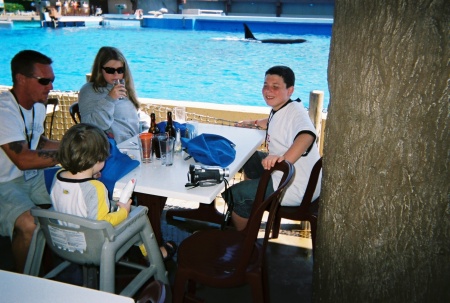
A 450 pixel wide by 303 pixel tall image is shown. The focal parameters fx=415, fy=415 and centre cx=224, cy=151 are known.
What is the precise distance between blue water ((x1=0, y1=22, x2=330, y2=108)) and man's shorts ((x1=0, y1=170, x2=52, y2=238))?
9.44m

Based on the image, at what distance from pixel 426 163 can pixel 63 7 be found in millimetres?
30097

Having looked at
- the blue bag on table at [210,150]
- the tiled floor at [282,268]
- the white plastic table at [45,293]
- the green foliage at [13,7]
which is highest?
the green foliage at [13,7]

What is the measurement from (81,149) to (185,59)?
51.9 ft

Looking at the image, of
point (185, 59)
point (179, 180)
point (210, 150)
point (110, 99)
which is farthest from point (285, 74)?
point (185, 59)

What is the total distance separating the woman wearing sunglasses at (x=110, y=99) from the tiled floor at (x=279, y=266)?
2.89 ft

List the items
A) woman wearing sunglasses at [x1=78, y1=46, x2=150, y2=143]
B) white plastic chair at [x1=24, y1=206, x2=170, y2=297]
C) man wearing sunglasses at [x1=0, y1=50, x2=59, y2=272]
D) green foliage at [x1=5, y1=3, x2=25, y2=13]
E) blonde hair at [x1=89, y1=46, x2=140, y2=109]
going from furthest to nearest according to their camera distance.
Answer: green foliage at [x1=5, y1=3, x2=25, y2=13] < blonde hair at [x1=89, y1=46, x2=140, y2=109] < woman wearing sunglasses at [x1=78, y1=46, x2=150, y2=143] < man wearing sunglasses at [x1=0, y1=50, x2=59, y2=272] < white plastic chair at [x1=24, y1=206, x2=170, y2=297]

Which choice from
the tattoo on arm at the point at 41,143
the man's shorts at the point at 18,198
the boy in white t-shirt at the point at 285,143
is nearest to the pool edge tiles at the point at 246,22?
the boy in white t-shirt at the point at 285,143

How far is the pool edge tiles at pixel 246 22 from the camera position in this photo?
21419mm

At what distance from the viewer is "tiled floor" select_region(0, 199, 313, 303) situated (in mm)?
2539

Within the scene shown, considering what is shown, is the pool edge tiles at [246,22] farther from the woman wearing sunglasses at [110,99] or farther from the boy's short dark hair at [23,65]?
the boy's short dark hair at [23,65]

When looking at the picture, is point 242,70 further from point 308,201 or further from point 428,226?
point 428,226

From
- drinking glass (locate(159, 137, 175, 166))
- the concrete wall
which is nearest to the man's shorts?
drinking glass (locate(159, 137, 175, 166))

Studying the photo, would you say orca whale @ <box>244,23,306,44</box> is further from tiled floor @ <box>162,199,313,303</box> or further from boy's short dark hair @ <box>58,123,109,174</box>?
boy's short dark hair @ <box>58,123,109,174</box>

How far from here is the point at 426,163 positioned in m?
1.11
